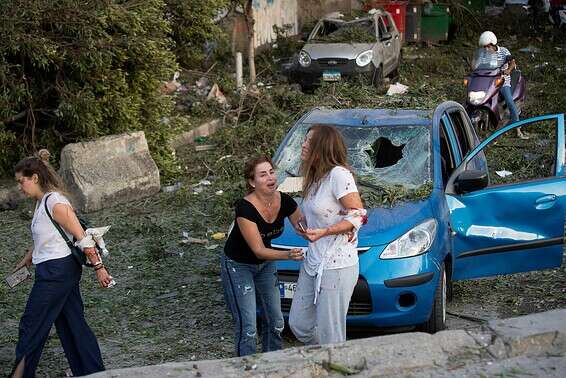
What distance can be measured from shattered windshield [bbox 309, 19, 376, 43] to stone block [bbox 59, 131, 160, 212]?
777cm

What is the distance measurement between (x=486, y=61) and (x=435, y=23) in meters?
10.0

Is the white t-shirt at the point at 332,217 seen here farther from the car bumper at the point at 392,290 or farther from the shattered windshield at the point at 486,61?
the shattered windshield at the point at 486,61

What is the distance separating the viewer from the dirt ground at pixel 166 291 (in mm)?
6914

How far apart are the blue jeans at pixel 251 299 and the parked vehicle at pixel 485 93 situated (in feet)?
26.7

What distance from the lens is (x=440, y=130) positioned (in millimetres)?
7891

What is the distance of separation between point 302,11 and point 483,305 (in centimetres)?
1794

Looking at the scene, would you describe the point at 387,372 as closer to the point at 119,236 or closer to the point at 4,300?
the point at 4,300

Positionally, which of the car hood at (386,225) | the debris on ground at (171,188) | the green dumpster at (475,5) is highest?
the car hood at (386,225)

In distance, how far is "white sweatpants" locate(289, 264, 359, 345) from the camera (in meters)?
5.36

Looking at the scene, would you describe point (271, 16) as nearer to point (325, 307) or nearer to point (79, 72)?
point (79, 72)

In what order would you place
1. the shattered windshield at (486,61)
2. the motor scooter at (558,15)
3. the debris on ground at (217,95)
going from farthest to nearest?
the motor scooter at (558,15) → the debris on ground at (217,95) → the shattered windshield at (486,61)

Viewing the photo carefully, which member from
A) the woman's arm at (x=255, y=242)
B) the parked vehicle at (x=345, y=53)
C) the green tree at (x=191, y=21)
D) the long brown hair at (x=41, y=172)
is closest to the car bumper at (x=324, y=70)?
the parked vehicle at (x=345, y=53)

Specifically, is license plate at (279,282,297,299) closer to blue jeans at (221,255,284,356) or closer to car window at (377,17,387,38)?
blue jeans at (221,255,284,356)

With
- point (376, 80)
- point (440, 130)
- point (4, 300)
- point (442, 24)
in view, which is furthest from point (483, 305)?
point (442, 24)
